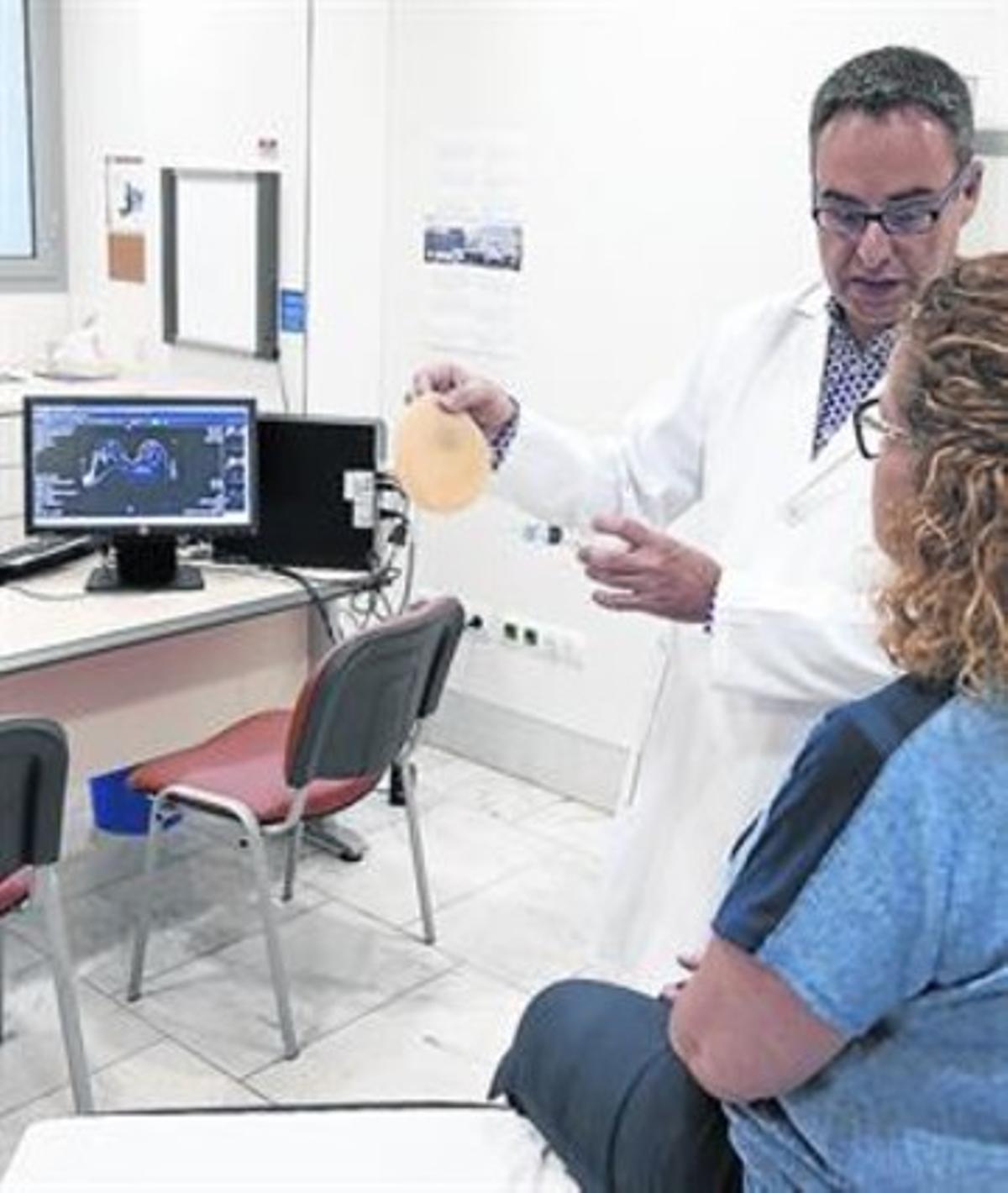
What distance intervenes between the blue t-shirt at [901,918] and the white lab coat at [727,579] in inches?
24.4

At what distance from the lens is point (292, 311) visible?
4.13m

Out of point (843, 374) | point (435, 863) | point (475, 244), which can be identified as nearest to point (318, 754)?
point (435, 863)

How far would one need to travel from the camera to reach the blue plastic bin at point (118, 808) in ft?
10.9

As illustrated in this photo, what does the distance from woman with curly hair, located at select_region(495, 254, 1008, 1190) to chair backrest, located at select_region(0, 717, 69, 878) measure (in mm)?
1297

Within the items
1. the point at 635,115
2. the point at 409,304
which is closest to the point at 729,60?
the point at 635,115

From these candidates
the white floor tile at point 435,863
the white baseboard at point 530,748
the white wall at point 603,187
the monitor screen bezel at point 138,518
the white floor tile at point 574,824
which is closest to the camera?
the monitor screen bezel at point 138,518

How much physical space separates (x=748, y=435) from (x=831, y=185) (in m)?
0.31

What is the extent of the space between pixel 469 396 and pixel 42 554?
145cm

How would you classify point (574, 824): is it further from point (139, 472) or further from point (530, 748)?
point (139, 472)

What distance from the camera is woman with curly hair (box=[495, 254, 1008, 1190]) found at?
0.85 metres

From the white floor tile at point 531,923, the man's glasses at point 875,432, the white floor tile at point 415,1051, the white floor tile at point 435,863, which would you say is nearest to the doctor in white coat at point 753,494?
the man's glasses at point 875,432

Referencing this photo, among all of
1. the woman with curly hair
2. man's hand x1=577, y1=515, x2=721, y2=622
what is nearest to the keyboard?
man's hand x1=577, y1=515, x2=721, y2=622

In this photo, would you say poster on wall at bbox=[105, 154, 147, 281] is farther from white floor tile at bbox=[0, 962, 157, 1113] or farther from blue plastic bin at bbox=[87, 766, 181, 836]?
white floor tile at bbox=[0, 962, 157, 1113]

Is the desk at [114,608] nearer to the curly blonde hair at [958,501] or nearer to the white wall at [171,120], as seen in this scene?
the white wall at [171,120]
